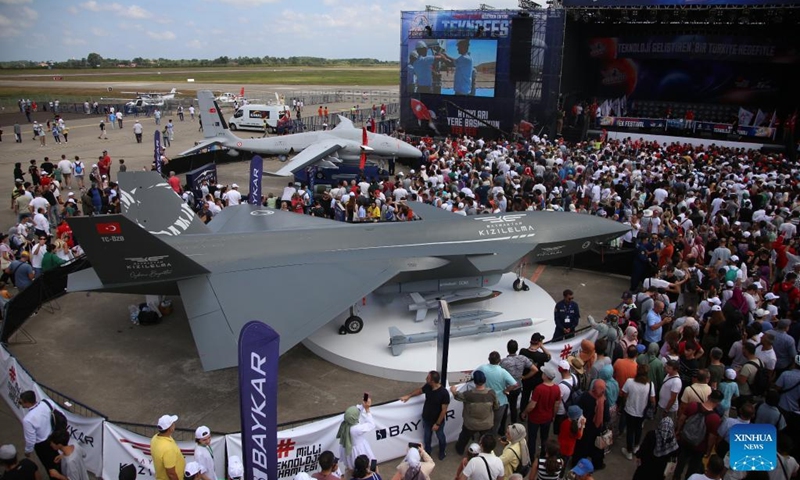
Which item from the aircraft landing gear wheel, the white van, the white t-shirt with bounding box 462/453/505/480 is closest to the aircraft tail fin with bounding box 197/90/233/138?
the white van

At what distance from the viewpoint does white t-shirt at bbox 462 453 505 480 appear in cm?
616

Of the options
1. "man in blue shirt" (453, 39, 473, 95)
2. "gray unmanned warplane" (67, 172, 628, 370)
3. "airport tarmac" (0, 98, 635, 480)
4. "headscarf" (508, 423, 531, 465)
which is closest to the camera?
"headscarf" (508, 423, 531, 465)

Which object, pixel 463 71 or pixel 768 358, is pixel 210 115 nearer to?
pixel 463 71

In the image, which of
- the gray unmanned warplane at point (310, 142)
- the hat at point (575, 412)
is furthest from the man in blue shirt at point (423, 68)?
the hat at point (575, 412)

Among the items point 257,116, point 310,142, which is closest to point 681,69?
point 310,142

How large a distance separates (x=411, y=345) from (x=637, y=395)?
4.94 meters

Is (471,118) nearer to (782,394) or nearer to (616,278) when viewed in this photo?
(616,278)

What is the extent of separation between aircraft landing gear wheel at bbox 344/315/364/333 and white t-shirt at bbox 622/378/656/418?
19.4ft

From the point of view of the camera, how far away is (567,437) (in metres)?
7.69

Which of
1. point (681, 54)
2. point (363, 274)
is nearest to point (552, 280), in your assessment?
point (363, 274)

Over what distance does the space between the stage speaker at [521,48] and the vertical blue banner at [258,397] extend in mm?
32541

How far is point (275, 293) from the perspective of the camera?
35.8ft

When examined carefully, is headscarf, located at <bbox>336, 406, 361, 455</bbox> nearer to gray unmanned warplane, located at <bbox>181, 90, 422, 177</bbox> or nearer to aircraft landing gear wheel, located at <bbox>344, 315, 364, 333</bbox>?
aircraft landing gear wheel, located at <bbox>344, 315, 364, 333</bbox>

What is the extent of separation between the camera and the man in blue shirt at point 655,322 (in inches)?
394
